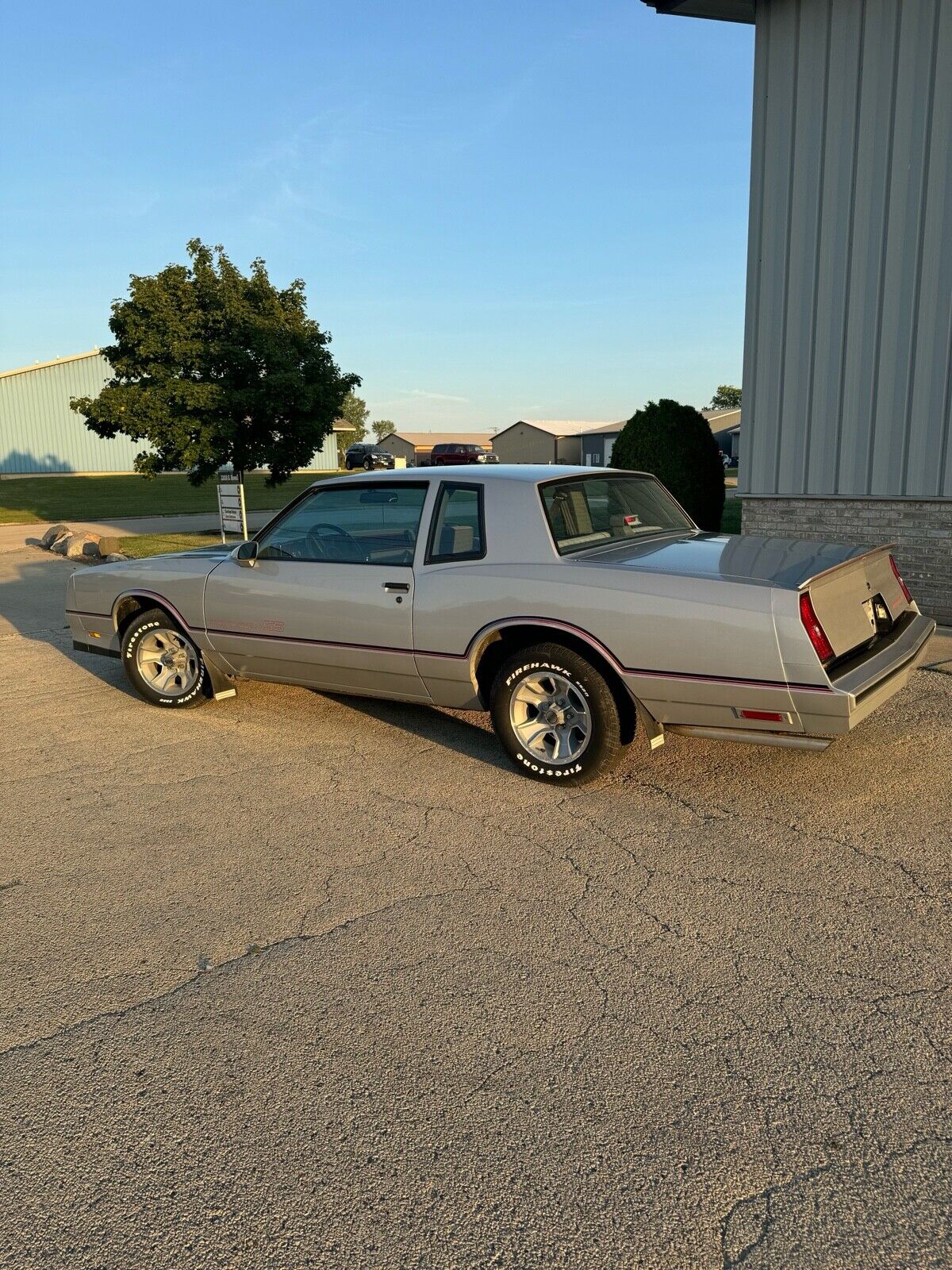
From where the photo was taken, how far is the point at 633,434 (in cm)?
1405

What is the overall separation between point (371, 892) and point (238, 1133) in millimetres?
1427

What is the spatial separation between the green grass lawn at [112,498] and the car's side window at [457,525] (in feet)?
57.7

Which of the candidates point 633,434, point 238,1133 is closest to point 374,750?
point 238,1133

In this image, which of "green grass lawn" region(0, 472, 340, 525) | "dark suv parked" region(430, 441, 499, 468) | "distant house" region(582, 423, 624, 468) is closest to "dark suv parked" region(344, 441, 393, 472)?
"dark suv parked" region(430, 441, 499, 468)

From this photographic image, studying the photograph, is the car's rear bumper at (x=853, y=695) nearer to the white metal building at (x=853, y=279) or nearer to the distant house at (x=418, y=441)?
the white metal building at (x=853, y=279)

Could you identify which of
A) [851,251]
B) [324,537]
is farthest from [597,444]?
[324,537]

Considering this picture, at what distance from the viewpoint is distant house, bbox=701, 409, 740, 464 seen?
2768 inches

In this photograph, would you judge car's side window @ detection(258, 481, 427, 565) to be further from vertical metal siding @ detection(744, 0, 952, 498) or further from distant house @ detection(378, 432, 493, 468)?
distant house @ detection(378, 432, 493, 468)

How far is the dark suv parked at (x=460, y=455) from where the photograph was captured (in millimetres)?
50938

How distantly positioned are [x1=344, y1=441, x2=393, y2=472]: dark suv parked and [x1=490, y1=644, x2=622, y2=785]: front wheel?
49540mm

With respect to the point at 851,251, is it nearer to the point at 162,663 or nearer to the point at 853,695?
the point at 853,695

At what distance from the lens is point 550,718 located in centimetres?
514

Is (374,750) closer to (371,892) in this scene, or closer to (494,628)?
Answer: (494,628)

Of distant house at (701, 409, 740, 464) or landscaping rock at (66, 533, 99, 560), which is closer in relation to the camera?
landscaping rock at (66, 533, 99, 560)
